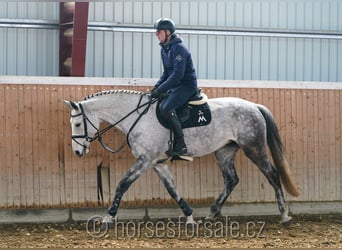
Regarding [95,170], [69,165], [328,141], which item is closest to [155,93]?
[95,170]

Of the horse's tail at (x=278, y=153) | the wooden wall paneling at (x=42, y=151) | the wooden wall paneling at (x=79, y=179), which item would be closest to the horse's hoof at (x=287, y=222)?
the horse's tail at (x=278, y=153)

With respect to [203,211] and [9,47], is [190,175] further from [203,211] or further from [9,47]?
[9,47]

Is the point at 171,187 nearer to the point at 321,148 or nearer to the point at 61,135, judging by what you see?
the point at 61,135

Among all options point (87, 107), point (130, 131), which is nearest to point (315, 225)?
point (130, 131)

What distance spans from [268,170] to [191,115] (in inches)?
50.2

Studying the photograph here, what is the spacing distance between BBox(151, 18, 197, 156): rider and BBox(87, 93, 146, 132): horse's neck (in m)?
0.33

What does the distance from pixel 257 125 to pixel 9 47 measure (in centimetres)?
383

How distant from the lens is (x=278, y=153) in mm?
8750

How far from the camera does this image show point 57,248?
7.08m

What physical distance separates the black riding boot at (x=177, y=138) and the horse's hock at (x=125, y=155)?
3.08 feet

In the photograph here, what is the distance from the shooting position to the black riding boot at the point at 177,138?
8.14m

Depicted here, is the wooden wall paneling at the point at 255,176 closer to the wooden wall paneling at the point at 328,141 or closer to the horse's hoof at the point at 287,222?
the horse's hoof at the point at 287,222

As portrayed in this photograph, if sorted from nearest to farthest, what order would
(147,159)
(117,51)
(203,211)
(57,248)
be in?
(57,248)
(147,159)
(203,211)
(117,51)

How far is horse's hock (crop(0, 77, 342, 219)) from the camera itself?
341 inches
